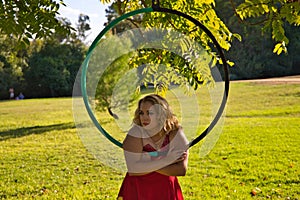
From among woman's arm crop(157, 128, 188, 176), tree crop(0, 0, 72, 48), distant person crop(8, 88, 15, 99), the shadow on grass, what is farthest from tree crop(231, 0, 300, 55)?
distant person crop(8, 88, 15, 99)

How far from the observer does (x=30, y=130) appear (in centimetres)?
1114

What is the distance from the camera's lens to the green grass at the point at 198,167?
15.6 ft

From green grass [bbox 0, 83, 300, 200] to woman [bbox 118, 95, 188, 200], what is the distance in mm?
2076

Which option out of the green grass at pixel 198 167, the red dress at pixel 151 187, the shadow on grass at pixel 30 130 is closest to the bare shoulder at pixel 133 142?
the red dress at pixel 151 187

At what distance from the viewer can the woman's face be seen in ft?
7.79

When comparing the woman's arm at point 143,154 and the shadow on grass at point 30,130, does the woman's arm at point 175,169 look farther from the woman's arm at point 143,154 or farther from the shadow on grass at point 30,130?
the shadow on grass at point 30,130

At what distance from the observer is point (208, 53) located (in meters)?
3.05

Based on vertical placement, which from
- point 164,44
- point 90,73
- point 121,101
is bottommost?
point 121,101

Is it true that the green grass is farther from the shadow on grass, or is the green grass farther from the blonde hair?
the blonde hair

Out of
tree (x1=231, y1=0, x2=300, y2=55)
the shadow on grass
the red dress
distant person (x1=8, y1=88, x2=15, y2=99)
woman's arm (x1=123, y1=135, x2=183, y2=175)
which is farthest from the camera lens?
distant person (x1=8, y1=88, x2=15, y2=99)

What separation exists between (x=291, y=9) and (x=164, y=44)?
0.85m

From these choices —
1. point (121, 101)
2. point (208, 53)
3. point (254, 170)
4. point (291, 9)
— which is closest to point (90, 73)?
point (121, 101)

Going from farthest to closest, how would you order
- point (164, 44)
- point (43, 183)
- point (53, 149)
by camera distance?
point (53, 149)
point (43, 183)
point (164, 44)

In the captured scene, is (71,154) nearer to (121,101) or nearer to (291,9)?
(121,101)
